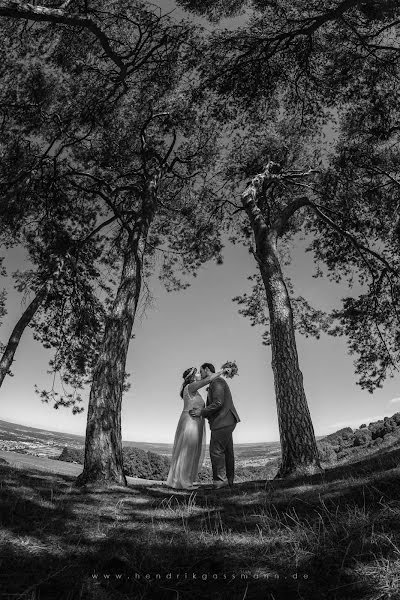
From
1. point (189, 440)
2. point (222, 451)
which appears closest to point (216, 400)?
point (222, 451)

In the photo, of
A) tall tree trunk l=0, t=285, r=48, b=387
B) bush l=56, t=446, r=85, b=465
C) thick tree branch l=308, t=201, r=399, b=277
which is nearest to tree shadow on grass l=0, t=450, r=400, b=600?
tall tree trunk l=0, t=285, r=48, b=387

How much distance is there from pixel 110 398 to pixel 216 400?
208cm

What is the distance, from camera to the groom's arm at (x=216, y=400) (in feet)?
24.1

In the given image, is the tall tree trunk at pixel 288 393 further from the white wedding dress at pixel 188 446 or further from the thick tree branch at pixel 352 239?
the thick tree branch at pixel 352 239

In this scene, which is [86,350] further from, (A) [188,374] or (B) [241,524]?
(B) [241,524]

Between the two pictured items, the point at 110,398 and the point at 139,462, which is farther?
the point at 139,462

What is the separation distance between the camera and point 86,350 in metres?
12.3

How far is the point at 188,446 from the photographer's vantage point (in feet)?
25.8

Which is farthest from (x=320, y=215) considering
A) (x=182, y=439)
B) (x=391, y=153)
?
(x=182, y=439)

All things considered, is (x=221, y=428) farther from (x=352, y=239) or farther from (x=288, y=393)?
(x=352, y=239)

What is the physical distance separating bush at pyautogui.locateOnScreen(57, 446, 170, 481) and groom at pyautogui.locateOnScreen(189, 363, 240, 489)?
10.8 m

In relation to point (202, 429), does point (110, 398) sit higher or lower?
higher

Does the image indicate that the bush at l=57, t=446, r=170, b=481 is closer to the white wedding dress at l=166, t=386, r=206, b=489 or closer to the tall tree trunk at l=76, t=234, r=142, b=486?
the white wedding dress at l=166, t=386, r=206, b=489

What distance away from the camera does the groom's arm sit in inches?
290
